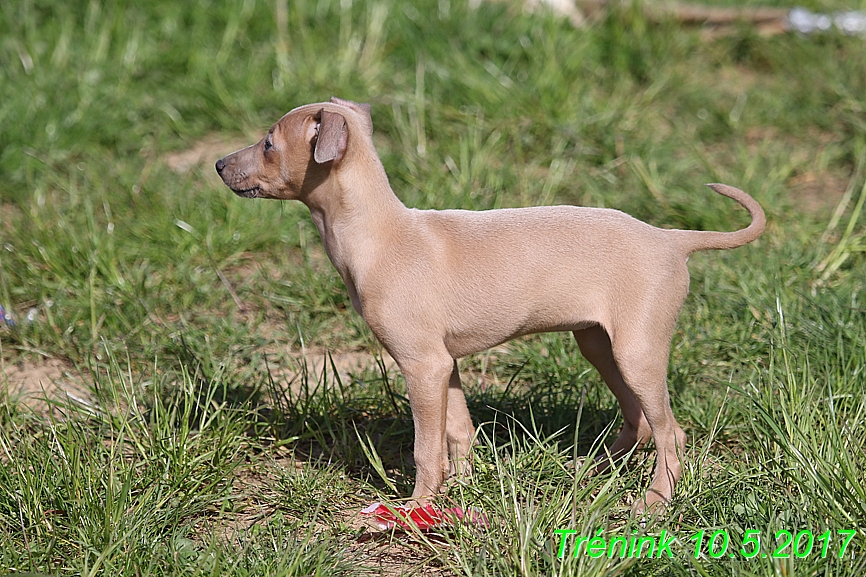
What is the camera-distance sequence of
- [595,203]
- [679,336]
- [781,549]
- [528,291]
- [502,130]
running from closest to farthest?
[781,549] < [528,291] < [679,336] < [595,203] < [502,130]

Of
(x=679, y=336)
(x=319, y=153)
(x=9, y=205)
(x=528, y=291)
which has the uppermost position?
(x=319, y=153)

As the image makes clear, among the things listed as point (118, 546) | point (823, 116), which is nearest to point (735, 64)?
point (823, 116)

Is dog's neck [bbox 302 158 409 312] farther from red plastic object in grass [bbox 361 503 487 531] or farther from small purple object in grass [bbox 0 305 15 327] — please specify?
small purple object in grass [bbox 0 305 15 327]

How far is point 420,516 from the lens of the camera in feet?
11.5

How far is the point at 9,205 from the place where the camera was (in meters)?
6.27

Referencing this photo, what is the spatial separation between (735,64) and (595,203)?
2889 mm

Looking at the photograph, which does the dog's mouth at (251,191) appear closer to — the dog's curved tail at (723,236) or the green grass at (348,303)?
the green grass at (348,303)

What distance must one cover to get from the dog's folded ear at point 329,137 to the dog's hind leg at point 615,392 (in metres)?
1.26

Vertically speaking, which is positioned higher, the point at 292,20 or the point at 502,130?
the point at 292,20

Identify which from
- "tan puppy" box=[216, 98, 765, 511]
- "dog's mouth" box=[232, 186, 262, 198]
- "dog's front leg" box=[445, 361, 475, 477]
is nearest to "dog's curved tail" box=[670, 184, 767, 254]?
"tan puppy" box=[216, 98, 765, 511]

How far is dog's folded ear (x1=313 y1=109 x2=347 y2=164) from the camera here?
325cm

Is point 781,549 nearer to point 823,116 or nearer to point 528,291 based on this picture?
point 528,291

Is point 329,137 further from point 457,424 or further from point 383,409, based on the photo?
point 383,409

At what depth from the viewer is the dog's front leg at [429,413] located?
3.46 meters
